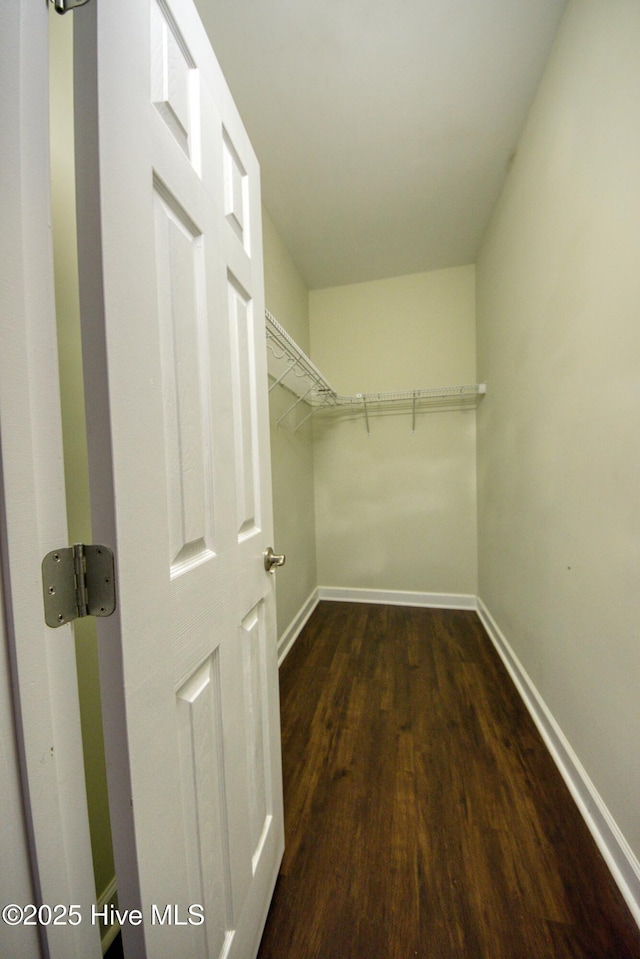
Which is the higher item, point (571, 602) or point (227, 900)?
point (571, 602)

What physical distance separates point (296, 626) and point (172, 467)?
2.11 m

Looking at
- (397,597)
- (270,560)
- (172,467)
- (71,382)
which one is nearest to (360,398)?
(397,597)

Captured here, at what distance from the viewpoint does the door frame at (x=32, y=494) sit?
1.15ft

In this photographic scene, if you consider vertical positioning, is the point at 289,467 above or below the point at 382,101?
below

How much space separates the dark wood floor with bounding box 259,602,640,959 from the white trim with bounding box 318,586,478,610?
88cm

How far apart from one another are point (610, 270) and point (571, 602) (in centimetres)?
110

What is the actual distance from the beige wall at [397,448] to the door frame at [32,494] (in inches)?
101

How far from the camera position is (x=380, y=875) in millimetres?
954

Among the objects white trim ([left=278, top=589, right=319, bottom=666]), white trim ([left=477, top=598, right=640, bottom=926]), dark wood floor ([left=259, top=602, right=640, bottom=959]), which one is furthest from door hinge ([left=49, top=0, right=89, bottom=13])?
white trim ([left=278, top=589, right=319, bottom=666])

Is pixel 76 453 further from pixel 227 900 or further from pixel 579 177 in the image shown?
pixel 579 177

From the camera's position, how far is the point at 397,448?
280 centimetres

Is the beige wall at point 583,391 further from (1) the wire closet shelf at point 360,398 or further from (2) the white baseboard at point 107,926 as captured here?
(2) the white baseboard at point 107,926

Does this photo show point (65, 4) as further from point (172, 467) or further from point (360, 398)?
point (360, 398)

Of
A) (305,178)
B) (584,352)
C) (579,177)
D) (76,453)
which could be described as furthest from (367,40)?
(76,453)
